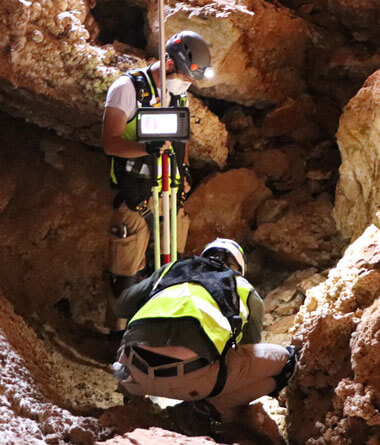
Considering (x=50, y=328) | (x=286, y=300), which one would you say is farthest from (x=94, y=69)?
(x=286, y=300)

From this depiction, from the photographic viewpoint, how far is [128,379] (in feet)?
9.25

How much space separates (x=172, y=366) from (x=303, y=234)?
2423mm

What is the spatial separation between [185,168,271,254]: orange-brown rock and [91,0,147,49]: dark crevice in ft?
4.87

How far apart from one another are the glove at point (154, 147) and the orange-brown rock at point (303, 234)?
1.89m

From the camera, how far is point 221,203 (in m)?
5.09

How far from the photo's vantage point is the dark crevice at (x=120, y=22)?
202 inches

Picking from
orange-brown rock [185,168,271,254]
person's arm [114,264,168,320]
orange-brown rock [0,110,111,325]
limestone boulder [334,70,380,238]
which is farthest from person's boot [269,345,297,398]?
orange-brown rock [185,168,271,254]

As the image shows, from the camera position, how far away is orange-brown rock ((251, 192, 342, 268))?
461 centimetres

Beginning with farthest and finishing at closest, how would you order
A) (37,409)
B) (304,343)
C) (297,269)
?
(297,269) < (304,343) < (37,409)

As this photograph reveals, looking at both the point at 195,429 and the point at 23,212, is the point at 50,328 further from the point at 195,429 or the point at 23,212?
the point at 195,429

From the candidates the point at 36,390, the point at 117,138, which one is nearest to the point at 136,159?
the point at 117,138

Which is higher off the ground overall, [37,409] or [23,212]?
[23,212]

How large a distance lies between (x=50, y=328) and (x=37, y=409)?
5.78ft

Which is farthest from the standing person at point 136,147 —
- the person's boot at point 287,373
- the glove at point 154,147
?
A: the person's boot at point 287,373
